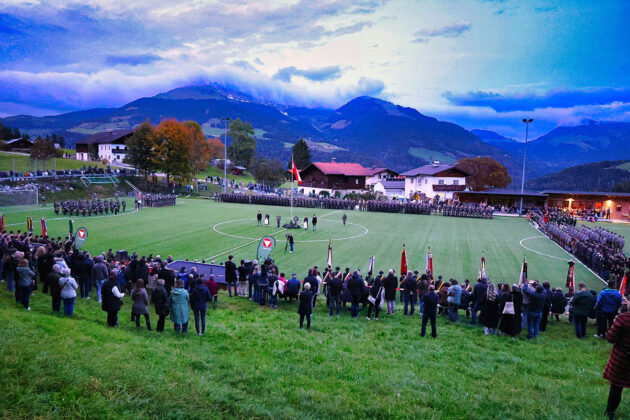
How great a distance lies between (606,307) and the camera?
34.3ft

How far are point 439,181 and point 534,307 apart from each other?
58101 millimetres

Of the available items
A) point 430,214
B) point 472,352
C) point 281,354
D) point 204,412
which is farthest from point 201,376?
point 430,214

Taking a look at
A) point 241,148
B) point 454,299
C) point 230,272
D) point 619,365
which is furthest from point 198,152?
point 619,365

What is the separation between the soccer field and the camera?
20688 mm

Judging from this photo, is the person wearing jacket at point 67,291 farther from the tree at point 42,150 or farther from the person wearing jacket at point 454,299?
the tree at point 42,150

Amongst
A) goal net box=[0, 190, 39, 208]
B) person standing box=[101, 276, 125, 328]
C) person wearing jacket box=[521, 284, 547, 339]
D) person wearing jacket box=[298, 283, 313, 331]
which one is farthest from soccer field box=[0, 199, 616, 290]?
person standing box=[101, 276, 125, 328]

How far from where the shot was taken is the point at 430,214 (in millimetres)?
47438

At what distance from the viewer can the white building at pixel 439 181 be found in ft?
212

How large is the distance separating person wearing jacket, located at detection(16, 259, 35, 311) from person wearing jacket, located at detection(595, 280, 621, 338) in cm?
1606

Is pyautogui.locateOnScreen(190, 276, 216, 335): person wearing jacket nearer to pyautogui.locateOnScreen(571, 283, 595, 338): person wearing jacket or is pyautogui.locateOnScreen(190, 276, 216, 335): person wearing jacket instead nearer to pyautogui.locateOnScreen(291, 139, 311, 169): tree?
pyautogui.locateOnScreen(571, 283, 595, 338): person wearing jacket

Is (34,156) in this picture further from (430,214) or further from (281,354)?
(281,354)

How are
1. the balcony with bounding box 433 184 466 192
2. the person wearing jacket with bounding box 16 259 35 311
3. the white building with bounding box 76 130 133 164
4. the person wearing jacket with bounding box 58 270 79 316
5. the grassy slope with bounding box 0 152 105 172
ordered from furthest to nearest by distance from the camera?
the white building with bounding box 76 130 133 164 < the balcony with bounding box 433 184 466 192 < the grassy slope with bounding box 0 152 105 172 < the person wearing jacket with bounding box 16 259 35 311 < the person wearing jacket with bounding box 58 270 79 316

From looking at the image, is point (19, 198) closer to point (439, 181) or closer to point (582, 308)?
point (582, 308)

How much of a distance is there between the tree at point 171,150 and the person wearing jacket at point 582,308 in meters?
61.1
